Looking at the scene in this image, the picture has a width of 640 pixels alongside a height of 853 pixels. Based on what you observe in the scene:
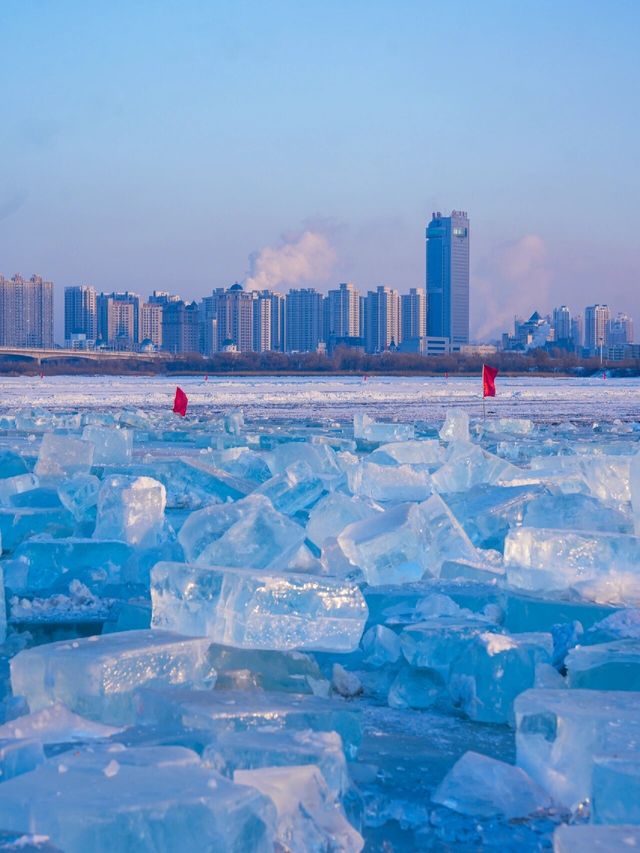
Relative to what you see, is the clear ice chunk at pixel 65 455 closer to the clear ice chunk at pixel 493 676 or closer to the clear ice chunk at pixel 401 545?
the clear ice chunk at pixel 401 545

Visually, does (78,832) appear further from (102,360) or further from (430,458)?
(102,360)

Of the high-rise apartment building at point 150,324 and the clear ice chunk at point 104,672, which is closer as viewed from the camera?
the clear ice chunk at point 104,672

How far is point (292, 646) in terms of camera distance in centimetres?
327

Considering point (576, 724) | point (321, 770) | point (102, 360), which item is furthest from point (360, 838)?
point (102, 360)

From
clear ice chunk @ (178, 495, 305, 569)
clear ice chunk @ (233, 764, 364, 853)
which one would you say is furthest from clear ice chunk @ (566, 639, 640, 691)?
clear ice chunk @ (178, 495, 305, 569)

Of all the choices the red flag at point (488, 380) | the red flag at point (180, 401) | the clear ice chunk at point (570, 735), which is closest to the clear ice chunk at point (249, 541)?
the clear ice chunk at point (570, 735)

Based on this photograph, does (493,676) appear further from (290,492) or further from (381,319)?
(381,319)

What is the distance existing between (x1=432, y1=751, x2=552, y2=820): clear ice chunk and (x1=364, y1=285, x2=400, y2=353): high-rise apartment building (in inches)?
7069

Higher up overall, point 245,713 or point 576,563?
point 576,563

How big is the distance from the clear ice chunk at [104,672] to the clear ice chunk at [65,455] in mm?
4787

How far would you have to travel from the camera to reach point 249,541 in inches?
165

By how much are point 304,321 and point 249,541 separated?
184289mm

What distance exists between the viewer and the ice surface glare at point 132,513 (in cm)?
518

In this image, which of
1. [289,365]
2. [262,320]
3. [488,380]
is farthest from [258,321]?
[488,380]
